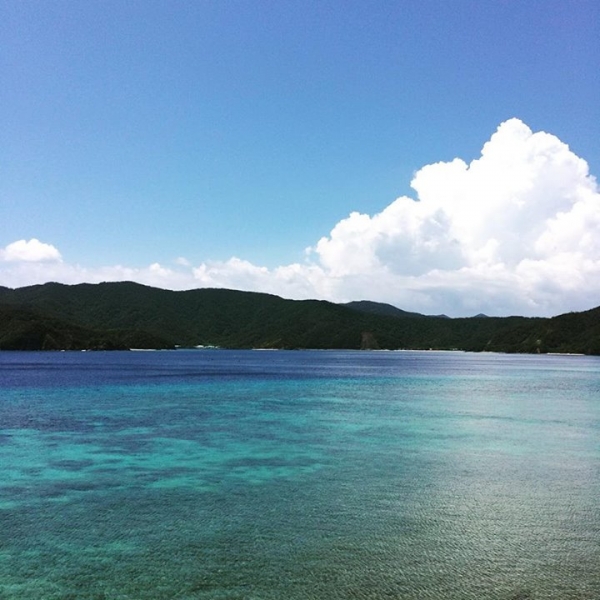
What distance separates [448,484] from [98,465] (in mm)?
18409

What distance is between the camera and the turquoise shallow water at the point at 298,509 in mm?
14172

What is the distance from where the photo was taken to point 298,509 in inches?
811

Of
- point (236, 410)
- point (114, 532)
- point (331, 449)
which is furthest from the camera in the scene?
point (236, 410)

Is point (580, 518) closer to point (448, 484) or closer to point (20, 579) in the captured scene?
point (448, 484)

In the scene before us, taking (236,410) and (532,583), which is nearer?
(532,583)

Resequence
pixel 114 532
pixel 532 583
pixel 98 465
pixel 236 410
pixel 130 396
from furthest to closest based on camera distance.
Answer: pixel 130 396 → pixel 236 410 → pixel 98 465 → pixel 114 532 → pixel 532 583

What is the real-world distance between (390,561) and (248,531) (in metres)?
5.10

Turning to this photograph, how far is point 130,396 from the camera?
7100cm

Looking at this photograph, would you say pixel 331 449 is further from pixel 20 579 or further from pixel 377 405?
pixel 377 405

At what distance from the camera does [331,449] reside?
111ft

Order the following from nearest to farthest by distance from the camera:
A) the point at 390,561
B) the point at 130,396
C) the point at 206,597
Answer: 1. the point at 206,597
2. the point at 390,561
3. the point at 130,396

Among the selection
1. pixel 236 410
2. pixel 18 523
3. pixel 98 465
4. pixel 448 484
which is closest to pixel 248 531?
pixel 18 523

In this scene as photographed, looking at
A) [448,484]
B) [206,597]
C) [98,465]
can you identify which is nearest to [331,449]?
[448,484]

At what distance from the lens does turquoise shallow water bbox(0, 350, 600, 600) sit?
558 inches
